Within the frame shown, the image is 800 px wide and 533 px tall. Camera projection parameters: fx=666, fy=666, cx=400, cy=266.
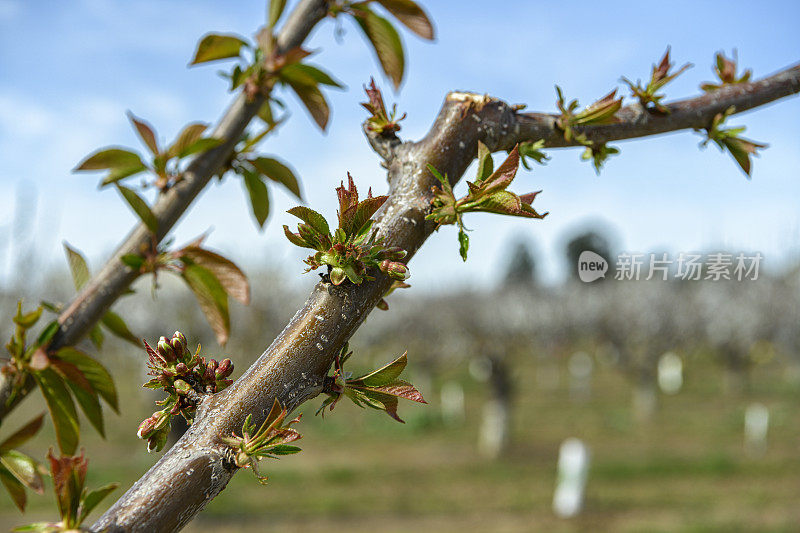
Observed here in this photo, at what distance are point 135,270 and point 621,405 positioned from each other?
15.8m

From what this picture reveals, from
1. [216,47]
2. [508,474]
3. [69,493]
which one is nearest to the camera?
[69,493]

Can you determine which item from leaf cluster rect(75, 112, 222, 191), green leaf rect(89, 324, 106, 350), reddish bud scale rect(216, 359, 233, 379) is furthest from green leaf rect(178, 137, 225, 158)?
reddish bud scale rect(216, 359, 233, 379)

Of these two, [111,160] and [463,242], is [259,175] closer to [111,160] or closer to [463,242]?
[111,160]

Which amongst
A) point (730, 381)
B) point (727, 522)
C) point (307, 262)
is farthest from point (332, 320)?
point (730, 381)

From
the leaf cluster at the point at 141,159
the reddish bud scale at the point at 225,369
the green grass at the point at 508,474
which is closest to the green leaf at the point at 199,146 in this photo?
the leaf cluster at the point at 141,159

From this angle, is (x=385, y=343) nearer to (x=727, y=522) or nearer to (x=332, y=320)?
(x=727, y=522)

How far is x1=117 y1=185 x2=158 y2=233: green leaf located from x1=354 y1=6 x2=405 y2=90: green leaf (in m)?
0.34

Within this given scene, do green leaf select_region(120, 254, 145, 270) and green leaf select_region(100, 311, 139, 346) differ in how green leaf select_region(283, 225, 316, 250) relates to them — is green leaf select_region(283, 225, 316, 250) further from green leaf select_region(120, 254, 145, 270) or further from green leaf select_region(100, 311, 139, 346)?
green leaf select_region(100, 311, 139, 346)

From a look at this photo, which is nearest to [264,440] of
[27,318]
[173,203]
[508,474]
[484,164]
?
[484,164]

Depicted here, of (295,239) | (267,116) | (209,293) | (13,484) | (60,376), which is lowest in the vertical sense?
(13,484)

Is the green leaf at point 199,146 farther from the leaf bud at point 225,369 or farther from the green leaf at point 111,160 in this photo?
the leaf bud at point 225,369

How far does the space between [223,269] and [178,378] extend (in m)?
0.33

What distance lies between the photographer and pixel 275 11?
850 millimetres

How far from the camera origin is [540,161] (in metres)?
0.58
